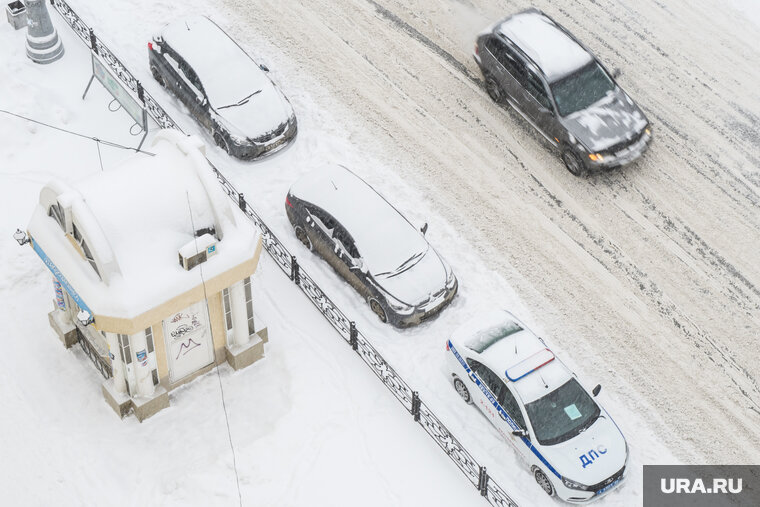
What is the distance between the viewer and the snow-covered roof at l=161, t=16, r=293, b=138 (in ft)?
76.9

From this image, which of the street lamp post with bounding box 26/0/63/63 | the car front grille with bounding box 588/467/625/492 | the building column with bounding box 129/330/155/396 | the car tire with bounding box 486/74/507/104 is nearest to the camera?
the building column with bounding box 129/330/155/396

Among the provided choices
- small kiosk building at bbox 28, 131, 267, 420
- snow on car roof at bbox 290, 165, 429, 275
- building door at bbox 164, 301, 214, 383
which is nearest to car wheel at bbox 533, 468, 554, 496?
snow on car roof at bbox 290, 165, 429, 275

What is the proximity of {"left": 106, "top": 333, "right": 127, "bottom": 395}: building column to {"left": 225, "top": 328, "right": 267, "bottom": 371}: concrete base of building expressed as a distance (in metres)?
2.12

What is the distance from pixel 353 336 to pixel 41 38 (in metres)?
11.3

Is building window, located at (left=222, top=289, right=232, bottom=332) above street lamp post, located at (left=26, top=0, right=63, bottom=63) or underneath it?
Result: underneath

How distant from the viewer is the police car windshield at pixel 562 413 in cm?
1869

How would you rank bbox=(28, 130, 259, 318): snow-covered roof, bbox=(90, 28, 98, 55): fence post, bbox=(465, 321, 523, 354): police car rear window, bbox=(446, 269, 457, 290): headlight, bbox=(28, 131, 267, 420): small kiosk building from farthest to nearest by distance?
bbox=(90, 28, 98, 55): fence post → bbox=(446, 269, 457, 290): headlight → bbox=(465, 321, 523, 354): police car rear window → bbox=(28, 131, 267, 420): small kiosk building → bbox=(28, 130, 259, 318): snow-covered roof

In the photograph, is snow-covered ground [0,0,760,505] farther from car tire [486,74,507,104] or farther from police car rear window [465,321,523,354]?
police car rear window [465,321,523,354]

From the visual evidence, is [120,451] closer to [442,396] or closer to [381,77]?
[442,396]

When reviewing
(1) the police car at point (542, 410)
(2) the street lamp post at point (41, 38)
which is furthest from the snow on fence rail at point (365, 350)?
(2) the street lamp post at point (41, 38)

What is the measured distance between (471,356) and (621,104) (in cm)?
853

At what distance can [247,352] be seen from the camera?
19.9 metres

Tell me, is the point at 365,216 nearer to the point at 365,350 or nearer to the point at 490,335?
the point at 365,350

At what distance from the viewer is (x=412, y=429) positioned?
19609 millimetres
